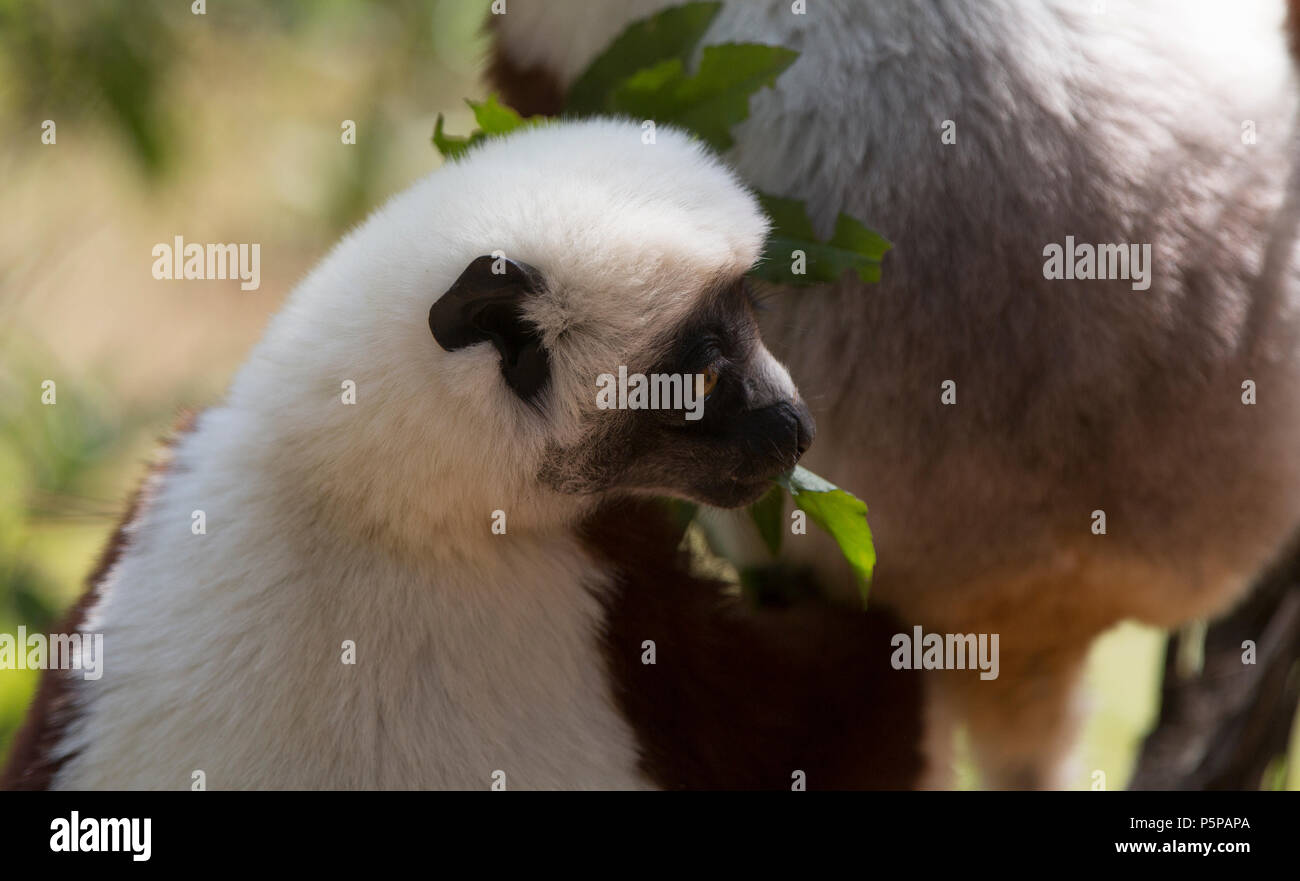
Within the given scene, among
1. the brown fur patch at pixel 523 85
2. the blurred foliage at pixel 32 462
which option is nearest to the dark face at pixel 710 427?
the brown fur patch at pixel 523 85

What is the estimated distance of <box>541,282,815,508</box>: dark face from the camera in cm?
133

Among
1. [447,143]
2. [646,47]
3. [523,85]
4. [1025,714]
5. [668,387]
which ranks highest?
[523,85]

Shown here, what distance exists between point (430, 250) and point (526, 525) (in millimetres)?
351

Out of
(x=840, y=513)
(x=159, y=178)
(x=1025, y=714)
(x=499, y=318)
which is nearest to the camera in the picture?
(x=499, y=318)

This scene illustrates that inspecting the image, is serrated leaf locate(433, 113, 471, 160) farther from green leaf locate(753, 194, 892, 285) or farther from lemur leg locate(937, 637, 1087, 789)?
lemur leg locate(937, 637, 1087, 789)

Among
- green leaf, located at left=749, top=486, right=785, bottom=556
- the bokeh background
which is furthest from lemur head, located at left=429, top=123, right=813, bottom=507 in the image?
the bokeh background

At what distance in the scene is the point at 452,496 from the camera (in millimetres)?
1352

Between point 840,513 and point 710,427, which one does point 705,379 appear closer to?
point 710,427

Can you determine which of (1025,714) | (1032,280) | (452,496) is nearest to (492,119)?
(452,496)

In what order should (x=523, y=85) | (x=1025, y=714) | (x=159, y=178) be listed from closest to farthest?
(x=523, y=85), (x=1025, y=714), (x=159, y=178)

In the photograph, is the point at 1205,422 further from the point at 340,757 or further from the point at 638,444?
→ the point at 340,757

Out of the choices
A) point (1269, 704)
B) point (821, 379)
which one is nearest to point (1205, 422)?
point (821, 379)

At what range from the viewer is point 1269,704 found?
2223 mm

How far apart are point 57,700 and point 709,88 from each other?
3.64ft
